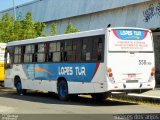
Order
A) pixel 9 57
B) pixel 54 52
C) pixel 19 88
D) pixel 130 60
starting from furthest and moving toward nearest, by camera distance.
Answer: pixel 9 57, pixel 19 88, pixel 54 52, pixel 130 60

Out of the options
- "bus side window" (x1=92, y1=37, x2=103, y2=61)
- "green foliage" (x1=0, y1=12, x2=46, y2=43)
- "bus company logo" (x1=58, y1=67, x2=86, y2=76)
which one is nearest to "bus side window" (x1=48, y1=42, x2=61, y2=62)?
"bus company logo" (x1=58, y1=67, x2=86, y2=76)

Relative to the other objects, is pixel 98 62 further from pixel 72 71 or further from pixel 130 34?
pixel 72 71

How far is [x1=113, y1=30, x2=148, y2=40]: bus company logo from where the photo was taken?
61.2 ft

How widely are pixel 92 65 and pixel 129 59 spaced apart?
1512 mm

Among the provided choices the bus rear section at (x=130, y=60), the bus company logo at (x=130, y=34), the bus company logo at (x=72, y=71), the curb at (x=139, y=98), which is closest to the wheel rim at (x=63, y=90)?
the bus company logo at (x=72, y=71)

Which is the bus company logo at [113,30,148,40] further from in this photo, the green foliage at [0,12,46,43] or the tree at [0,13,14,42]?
the tree at [0,13,14,42]

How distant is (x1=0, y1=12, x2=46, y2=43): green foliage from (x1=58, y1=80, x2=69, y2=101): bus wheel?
1606 centimetres

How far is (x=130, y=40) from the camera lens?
18875mm

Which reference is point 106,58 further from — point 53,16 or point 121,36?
point 53,16

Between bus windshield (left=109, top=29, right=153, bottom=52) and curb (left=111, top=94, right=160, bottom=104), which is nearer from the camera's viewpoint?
bus windshield (left=109, top=29, right=153, bottom=52)

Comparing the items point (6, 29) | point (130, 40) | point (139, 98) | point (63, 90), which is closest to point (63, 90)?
point (63, 90)

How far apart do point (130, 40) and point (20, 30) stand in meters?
20.0

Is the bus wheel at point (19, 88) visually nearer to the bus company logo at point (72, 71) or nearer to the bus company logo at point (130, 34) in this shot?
the bus company logo at point (72, 71)

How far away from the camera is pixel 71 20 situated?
41312 millimetres
